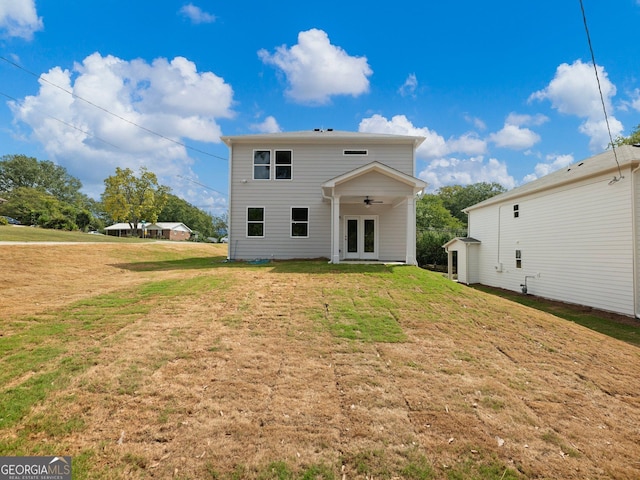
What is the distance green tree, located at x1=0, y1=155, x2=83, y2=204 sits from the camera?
60.8 meters

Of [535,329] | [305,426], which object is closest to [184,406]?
[305,426]

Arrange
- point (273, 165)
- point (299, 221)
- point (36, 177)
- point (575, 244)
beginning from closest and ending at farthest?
1. point (575, 244)
2. point (299, 221)
3. point (273, 165)
4. point (36, 177)

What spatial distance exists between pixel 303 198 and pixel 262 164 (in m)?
2.57

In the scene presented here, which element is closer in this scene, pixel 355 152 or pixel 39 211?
pixel 355 152

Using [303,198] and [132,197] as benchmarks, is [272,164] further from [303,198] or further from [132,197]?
[132,197]

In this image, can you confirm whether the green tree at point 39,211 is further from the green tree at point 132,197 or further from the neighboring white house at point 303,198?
the neighboring white house at point 303,198

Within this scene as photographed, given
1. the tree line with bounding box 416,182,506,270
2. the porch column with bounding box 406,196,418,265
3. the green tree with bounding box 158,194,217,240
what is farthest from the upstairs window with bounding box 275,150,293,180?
the green tree with bounding box 158,194,217,240

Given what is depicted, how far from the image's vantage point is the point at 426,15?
12.4 meters

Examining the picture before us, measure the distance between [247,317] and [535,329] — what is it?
6337 mm

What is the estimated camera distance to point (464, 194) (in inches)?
2264

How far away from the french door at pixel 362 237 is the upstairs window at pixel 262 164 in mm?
4341

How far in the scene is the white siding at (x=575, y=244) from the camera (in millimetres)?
10664

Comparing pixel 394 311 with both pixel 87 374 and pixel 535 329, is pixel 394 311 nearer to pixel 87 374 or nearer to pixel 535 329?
pixel 535 329

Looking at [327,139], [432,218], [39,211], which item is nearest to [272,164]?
[327,139]
